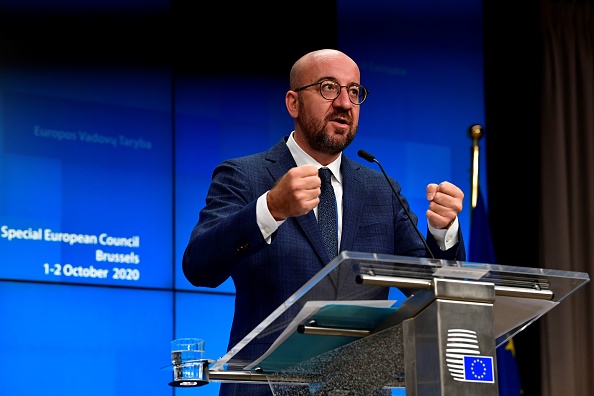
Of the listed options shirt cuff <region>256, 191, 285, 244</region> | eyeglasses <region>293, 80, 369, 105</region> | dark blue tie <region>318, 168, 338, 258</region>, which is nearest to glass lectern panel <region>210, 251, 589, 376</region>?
shirt cuff <region>256, 191, 285, 244</region>

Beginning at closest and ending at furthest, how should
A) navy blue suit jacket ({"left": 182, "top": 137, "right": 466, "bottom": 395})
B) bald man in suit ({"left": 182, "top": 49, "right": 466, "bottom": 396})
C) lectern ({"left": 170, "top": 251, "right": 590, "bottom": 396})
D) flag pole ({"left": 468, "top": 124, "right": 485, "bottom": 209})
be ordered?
lectern ({"left": 170, "top": 251, "right": 590, "bottom": 396}) < bald man in suit ({"left": 182, "top": 49, "right": 466, "bottom": 396}) < navy blue suit jacket ({"left": 182, "top": 137, "right": 466, "bottom": 395}) < flag pole ({"left": 468, "top": 124, "right": 485, "bottom": 209})

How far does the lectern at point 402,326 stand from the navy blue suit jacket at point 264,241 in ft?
0.46

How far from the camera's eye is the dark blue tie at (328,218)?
2.64m

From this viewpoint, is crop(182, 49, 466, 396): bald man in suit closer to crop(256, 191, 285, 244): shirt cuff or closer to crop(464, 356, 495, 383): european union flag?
crop(256, 191, 285, 244): shirt cuff

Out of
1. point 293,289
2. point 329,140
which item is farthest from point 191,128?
point 293,289

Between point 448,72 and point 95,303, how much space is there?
275cm

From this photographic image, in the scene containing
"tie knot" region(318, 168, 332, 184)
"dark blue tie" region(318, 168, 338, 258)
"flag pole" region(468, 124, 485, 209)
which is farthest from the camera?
"flag pole" region(468, 124, 485, 209)

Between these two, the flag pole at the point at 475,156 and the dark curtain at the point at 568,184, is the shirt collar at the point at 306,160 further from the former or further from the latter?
the dark curtain at the point at 568,184

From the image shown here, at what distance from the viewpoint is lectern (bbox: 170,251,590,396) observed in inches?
65.9

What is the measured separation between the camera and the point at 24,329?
450 cm

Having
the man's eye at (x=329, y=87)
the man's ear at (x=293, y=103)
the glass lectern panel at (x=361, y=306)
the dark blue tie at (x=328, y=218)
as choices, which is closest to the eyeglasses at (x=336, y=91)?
the man's eye at (x=329, y=87)

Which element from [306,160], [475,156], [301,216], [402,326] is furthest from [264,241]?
[475,156]

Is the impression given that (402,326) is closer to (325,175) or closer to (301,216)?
(301,216)

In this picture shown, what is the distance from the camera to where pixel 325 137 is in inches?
112
